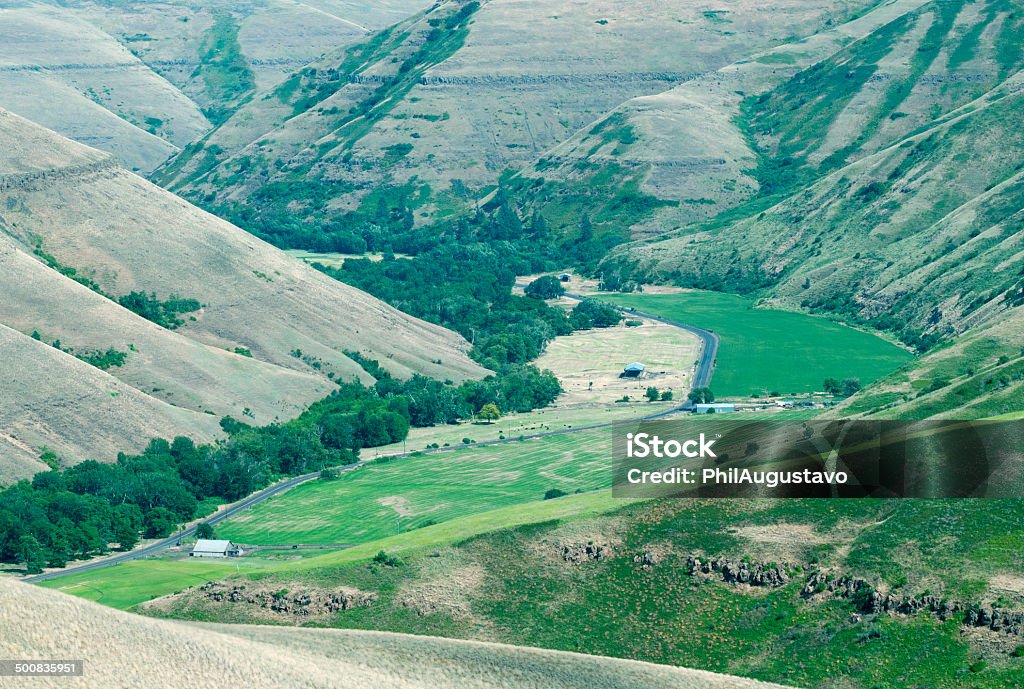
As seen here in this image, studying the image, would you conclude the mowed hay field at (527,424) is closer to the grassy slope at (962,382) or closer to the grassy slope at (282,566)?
the grassy slope at (962,382)

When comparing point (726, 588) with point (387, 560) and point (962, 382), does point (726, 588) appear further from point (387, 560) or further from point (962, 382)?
point (962, 382)

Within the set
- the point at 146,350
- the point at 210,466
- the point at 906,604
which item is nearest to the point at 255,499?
the point at 210,466

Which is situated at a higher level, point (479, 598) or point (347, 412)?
point (347, 412)

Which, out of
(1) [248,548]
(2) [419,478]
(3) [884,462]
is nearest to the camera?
(3) [884,462]

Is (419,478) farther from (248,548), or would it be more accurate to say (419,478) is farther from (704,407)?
(704,407)

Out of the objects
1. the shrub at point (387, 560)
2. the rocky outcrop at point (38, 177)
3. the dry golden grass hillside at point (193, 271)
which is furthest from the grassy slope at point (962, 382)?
the rocky outcrop at point (38, 177)

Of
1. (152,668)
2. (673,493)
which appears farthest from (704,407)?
(152,668)
